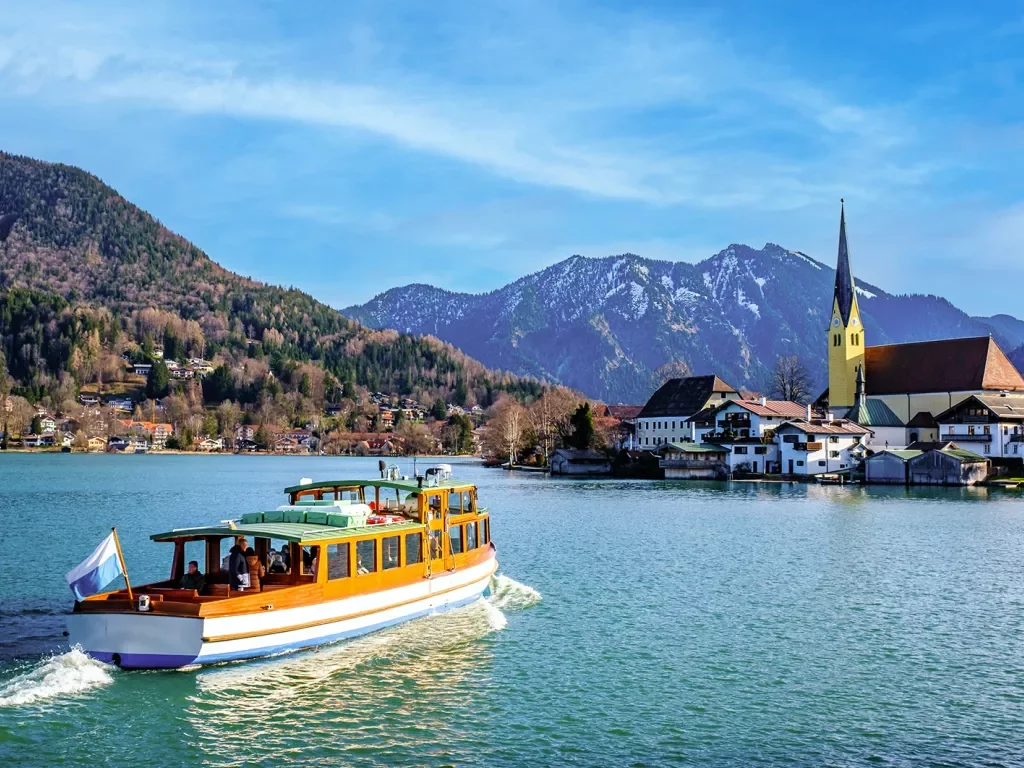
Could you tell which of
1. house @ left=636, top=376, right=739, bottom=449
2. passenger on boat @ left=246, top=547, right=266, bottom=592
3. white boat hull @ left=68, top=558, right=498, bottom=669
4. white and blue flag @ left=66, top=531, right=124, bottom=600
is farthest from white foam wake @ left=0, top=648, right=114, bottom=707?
house @ left=636, top=376, right=739, bottom=449

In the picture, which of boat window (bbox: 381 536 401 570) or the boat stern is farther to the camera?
boat window (bbox: 381 536 401 570)

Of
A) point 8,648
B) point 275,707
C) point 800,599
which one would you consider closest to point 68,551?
point 8,648

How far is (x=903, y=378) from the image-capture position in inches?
4941

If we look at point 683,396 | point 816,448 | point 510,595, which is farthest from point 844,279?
point 510,595

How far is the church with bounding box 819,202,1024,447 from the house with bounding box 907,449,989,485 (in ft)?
46.3

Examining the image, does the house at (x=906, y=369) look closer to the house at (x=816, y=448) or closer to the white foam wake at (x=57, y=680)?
the house at (x=816, y=448)

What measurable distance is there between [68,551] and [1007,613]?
115ft

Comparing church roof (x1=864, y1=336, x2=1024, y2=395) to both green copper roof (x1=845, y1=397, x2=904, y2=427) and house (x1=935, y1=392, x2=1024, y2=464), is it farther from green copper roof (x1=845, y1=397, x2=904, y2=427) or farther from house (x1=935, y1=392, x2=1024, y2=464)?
house (x1=935, y1=392, x2=1024, y2=464)

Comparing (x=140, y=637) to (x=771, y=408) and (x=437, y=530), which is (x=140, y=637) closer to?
(x=437, y=530)

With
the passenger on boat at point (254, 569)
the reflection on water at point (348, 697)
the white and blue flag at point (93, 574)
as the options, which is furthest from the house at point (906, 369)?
the white and blue flag at point (93, 574)

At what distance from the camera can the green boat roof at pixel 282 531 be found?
933 inches

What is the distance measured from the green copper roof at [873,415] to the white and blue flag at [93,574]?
109 meters

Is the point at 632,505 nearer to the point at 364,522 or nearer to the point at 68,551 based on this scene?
the point at 68,551

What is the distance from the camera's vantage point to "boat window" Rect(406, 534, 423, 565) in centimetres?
2761
